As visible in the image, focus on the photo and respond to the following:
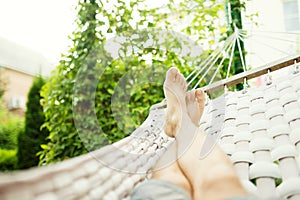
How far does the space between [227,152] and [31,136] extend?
3.06 meters

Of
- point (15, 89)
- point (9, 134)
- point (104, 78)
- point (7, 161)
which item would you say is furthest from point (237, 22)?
point (15, 89)

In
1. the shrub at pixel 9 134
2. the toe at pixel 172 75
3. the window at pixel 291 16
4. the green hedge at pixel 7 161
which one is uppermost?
the window at pixel 291 16

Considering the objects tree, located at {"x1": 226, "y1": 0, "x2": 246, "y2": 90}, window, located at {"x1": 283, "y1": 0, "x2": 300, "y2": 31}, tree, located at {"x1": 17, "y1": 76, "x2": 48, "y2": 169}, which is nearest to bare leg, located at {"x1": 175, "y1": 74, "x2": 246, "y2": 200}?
tree, located at {"x1": 226, "y1": 0, "x2": 246, "y2": 90}

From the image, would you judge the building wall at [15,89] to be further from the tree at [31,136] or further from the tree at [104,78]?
the tree at [104,78]

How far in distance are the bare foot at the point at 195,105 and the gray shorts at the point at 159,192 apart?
21.4 inches

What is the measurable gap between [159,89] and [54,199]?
7.16 ft

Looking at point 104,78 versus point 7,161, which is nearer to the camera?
point 104,78

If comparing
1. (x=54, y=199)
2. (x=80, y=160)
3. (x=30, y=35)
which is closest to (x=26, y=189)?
(x=54, y=199)

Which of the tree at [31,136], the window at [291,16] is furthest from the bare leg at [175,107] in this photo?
the window at [291,16]

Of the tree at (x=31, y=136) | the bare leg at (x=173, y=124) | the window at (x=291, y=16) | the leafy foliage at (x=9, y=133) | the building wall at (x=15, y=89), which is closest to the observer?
the bare leg at (x=173, y=124)

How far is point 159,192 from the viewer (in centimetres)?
73

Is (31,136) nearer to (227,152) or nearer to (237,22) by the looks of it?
(237,22)

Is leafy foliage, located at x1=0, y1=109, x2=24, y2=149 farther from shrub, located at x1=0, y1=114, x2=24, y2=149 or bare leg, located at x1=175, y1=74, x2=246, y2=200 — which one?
bare leg, located at x1=175, y1=74, x2=246, y2=200

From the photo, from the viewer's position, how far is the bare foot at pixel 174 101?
1242 millimetres
